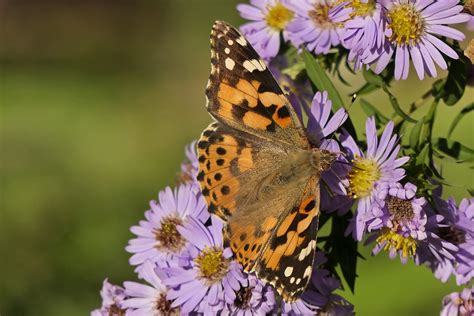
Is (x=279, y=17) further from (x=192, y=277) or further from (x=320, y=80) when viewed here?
(x=192, y=277)

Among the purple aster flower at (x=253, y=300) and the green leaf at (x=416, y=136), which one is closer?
the purple aster flower at (x=253, y=300)

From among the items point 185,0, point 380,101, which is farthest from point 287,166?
point 185,0

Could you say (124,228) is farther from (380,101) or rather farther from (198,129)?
(380,101)

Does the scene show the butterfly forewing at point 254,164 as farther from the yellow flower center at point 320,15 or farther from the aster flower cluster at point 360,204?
the yellow flower center at point 320,15

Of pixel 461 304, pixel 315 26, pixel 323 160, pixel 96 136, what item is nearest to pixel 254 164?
pixel 323 160

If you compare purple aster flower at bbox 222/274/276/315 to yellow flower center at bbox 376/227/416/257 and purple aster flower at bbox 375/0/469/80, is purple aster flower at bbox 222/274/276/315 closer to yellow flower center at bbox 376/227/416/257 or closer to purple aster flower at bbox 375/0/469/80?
yellow flower center at bbox 376/227/416/257

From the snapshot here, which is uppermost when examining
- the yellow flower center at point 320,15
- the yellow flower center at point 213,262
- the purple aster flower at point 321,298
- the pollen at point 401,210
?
the yellow flower center at point 320,15

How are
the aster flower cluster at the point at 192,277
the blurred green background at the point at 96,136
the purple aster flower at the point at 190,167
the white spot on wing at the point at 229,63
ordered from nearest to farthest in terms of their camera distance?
the aster flower cluster at the point at 192,277 → the white spot on wing at the point at 229,63 → the purple aster flower at the point at 190,167 → the blurred green background at the point at 96,136

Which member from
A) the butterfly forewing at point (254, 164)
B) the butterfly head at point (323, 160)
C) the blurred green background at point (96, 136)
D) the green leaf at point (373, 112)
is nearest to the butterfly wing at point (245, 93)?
the butterfly forewing at point (254, 164)
